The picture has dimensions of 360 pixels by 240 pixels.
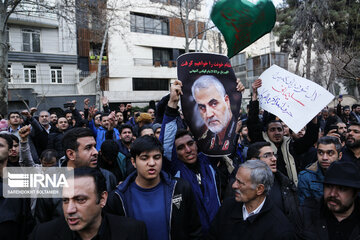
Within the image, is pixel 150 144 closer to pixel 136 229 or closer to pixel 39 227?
pixel 136 229

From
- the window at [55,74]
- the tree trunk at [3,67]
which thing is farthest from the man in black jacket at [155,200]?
the window at [55,74]

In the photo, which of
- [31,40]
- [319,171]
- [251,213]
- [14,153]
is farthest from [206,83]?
[31,40]

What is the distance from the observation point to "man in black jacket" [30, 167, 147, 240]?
1.84 metres

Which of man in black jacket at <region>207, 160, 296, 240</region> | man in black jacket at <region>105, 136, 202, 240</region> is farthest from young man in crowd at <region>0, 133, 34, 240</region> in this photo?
man in black jacket at <region>207, 160, 296, 240</region>

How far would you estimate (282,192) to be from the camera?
2645 mm

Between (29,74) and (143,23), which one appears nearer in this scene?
(29,74)

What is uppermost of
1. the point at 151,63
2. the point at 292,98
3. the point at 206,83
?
the point at 151,63

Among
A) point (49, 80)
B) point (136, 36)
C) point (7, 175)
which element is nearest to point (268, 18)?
point (7, 175)

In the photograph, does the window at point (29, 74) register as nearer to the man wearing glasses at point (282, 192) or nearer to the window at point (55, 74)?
the window at point (55, 74)

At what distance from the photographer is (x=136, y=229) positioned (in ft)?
6.34

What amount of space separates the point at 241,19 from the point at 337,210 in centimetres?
199

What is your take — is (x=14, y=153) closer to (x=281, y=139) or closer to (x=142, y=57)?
(x=281, y=139)

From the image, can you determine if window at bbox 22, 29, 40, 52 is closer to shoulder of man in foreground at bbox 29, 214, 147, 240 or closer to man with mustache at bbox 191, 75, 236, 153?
man with mustache at bbox 191, 75, 236, 153

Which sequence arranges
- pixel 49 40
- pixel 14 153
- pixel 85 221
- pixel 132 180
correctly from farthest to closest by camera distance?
pixel 49 40, pixel 14 153, pixel 132 180, pixel 85 221
